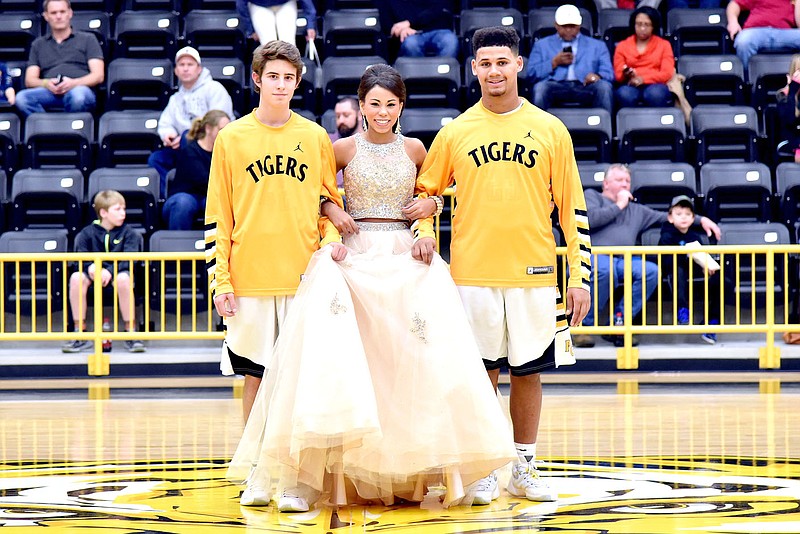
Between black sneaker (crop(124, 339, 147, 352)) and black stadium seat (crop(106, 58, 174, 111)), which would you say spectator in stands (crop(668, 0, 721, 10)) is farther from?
black sneaker (crop(124, 339, 147, 352))

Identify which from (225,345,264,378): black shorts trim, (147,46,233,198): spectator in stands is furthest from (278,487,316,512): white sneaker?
(147,46,233,198): spectator in stands

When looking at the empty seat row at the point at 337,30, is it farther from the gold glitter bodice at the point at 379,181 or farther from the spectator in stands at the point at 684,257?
the gold glitter bodice at the point at 379,181

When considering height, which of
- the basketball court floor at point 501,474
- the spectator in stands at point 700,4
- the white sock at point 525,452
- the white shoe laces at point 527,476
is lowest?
the basketball court floor at point 501,474

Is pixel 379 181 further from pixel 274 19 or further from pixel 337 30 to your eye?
pixel 337 30

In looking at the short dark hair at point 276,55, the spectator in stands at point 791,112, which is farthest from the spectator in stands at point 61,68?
the short dark hair at point 276,55

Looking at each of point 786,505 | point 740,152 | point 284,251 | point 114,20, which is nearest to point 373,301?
point 284,251

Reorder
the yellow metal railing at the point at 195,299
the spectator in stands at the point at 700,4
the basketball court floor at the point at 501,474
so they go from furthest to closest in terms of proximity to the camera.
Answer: the spectator in stands at the point at 700,4, the yellow metal railing at the point at 195,299, the basketball court floor at the point at 501,474

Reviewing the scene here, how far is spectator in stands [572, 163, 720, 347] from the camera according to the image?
8961mm

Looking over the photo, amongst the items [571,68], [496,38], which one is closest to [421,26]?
[571,68]

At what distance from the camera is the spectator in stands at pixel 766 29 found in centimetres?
1086

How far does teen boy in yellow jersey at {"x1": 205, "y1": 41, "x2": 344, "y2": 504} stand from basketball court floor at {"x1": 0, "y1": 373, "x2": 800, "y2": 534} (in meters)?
0.67

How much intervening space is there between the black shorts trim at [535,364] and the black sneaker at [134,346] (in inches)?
194

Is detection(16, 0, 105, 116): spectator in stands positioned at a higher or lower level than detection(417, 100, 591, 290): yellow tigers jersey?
higher

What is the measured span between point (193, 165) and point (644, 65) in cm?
395
